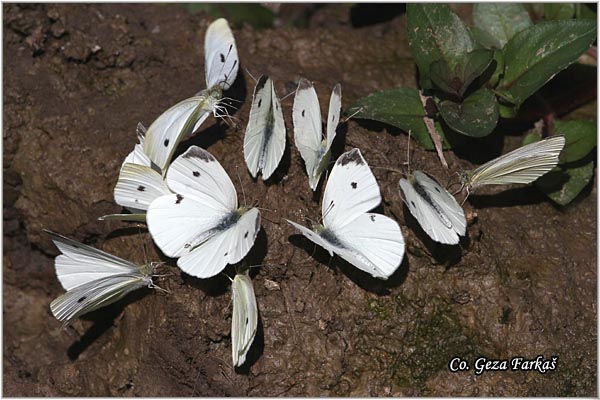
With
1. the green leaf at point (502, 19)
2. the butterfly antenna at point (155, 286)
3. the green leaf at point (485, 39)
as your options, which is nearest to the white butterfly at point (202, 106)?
the butterfly antenna at point (155, 286)

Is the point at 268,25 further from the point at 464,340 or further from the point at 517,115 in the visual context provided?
the point at 464,340

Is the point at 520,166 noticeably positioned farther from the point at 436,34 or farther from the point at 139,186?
the point at 139,186

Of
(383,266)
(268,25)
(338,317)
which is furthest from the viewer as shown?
(268,25)

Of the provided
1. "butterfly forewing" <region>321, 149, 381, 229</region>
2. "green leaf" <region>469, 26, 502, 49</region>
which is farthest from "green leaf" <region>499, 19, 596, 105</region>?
"butterfly forewing" <region>321, 149, 381, 229</region>

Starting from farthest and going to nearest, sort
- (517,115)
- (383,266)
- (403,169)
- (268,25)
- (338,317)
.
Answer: (268,25), (517,115), (403,169), (338,317), (383,266)

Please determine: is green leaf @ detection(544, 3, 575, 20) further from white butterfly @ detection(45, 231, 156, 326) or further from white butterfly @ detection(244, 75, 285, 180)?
white butterfly @ detection(45, 231, 156, 326)

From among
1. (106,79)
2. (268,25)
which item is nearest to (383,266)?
(106,79)

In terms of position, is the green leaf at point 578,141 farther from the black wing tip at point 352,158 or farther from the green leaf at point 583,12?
the black wing tip at point 352,158
